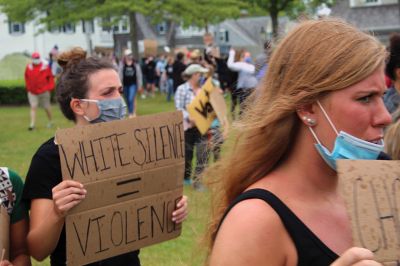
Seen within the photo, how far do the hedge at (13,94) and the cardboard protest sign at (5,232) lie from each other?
2206 cm

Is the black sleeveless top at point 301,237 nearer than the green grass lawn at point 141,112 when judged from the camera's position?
Yes

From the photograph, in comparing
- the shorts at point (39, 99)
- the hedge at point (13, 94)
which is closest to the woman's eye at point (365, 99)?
the shorts at point (39, 99)

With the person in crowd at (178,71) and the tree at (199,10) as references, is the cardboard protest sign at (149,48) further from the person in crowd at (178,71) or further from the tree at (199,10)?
the person in crowd at (178,71)

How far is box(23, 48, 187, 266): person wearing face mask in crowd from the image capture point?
2717 millimetres

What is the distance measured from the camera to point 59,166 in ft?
9.52

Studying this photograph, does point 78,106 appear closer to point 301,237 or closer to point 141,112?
point 301,237

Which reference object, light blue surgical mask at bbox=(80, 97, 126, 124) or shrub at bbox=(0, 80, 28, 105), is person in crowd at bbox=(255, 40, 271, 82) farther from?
shrub at bbox=(0, 80, 28, 105)

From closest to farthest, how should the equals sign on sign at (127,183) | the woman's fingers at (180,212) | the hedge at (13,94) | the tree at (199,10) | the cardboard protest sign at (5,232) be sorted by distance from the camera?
1. the cardboard protest sign at (5,232)
2. the equals sign on sign at (127,183)
3. the woman's fingers at (180,212)
4. the hedge at (13,94)
5. the tree at (199,10)

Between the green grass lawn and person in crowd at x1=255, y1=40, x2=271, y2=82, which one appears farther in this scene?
the green grass lawn

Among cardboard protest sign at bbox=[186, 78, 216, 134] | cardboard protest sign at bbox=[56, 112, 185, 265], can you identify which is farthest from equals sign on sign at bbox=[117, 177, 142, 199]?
cardboard protest sign at bbox=[186, 78, 216, 134]

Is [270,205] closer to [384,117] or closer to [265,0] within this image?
[384,117]

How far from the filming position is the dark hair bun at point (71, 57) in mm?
3524

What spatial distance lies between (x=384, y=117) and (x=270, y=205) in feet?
1.31

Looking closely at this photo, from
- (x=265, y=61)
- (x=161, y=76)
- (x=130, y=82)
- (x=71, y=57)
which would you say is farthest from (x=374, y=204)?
(x=161, y=76)
